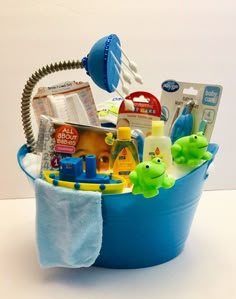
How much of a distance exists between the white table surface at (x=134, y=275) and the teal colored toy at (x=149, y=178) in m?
0.17

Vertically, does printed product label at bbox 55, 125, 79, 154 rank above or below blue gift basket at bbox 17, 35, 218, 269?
above

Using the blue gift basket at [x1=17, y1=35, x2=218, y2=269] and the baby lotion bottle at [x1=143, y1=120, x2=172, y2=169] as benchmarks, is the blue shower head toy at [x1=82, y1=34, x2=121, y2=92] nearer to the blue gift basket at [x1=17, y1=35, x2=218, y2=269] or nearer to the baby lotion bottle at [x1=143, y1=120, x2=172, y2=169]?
the blue gift basket at [x1=17, y1=35, x2=218, y2=269]

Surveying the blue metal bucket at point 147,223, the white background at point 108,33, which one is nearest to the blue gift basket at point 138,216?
the blue metal bucket at point 147,223

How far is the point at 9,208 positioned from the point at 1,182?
15 cm

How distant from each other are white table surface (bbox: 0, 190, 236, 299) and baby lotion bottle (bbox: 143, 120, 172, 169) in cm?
19

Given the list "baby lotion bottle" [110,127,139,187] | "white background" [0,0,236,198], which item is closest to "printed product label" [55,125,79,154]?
"baby lotion bottle" [110,127,139,187]

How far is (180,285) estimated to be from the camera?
71 cm

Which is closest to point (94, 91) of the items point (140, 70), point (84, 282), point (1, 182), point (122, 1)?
point (140, 70)

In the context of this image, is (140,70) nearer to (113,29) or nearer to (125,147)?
(113,29)

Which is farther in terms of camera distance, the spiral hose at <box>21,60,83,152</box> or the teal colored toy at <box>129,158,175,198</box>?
the spiral hose at <box>21,60,83,152</box>

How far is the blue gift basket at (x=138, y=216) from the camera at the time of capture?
68 centimetres

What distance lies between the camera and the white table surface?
2.28 ft

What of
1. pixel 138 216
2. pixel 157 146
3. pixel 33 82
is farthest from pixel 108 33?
pixel 138 216

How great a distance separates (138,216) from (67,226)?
4.3 inches
